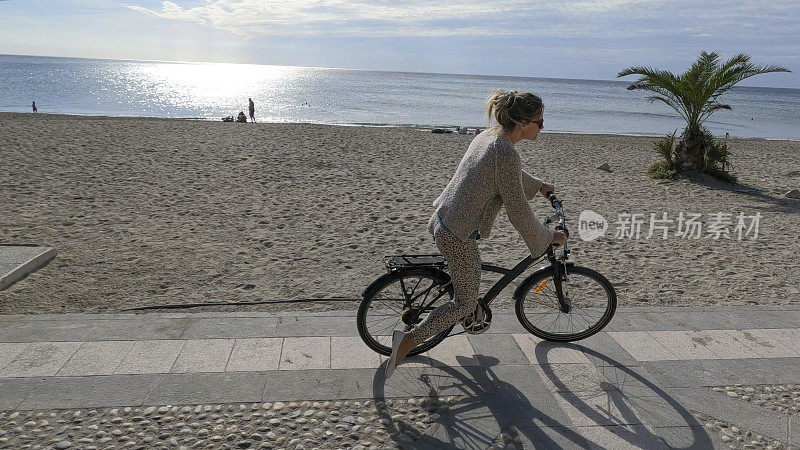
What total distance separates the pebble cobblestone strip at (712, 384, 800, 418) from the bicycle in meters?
0.93

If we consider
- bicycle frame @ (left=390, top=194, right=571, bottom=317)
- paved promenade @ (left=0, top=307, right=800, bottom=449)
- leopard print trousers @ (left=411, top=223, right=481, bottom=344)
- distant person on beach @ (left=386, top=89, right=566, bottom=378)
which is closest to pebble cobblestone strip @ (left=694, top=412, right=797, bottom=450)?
paved promenade @ (left=0, top=307, right=800, bottom=449)

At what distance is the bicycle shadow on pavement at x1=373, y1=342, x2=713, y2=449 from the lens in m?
3.21

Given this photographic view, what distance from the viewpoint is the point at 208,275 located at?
586 cm

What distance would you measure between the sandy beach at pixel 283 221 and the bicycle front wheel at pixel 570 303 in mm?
1199

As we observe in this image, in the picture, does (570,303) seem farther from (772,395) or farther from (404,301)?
(772,395)

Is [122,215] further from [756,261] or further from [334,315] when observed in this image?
[756,261]

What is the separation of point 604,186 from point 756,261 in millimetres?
5522

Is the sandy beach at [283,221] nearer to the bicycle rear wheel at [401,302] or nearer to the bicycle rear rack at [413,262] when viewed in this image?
the bicycle rear wheel at [401,302]

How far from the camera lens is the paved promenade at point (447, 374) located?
3324mm

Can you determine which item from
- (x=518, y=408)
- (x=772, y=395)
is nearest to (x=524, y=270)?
(x=518, y=408)

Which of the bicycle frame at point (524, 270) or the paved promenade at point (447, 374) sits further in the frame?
the bicycle frame at point (524, 270)

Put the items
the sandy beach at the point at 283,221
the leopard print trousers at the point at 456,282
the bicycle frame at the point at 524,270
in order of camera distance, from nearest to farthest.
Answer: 1. the leopard print trousers at the point at 456,282
2. the bicycle frame at the point at 524,270
3. the sandy beach at the point at 283,221

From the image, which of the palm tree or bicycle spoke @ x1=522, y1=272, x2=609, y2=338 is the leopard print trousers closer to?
bicycle spoke @ x1=522, y1=272, x2=609, y2=338

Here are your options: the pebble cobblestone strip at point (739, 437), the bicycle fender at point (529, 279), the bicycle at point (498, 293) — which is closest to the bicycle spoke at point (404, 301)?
the bicycle at point (498, 293)
